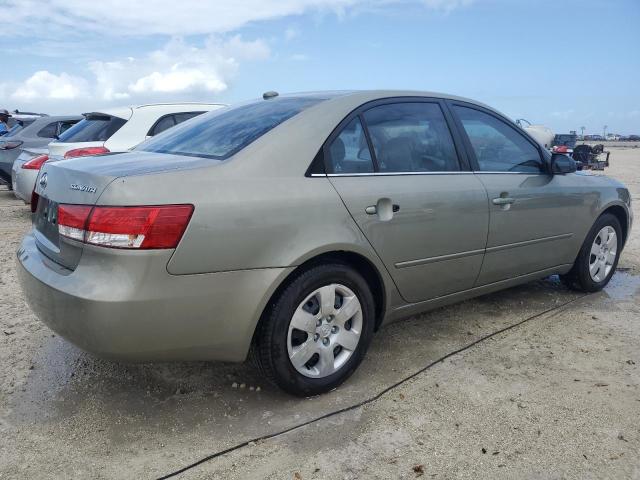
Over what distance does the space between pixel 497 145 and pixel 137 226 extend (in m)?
2.63

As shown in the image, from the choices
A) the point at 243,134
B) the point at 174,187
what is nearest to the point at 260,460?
the point at 174,187

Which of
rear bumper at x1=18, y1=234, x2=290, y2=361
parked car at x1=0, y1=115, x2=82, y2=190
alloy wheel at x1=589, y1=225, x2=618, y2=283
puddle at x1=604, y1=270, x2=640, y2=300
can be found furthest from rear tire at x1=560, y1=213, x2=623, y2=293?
parked car at x1=0, y1=115, x2=82, y2=190

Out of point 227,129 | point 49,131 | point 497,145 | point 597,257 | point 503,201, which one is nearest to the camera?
point 227,129

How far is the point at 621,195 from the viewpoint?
4.88 meters

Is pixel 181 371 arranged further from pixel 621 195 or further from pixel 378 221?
pixel 621 195

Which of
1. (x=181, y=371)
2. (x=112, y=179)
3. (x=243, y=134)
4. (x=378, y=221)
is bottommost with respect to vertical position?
(x=181, y=371)

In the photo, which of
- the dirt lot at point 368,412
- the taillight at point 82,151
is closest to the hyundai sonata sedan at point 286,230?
the dirt lot at point 368,412

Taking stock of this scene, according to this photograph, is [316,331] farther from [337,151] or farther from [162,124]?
[162,124]

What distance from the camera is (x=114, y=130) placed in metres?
7.06

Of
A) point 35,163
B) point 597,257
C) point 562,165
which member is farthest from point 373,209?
point 35,163

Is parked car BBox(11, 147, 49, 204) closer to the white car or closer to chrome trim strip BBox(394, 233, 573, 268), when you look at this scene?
the white car

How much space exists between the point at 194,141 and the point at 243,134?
0.40m

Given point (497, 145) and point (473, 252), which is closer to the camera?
point (473, 252)

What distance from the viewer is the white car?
6.95 m
